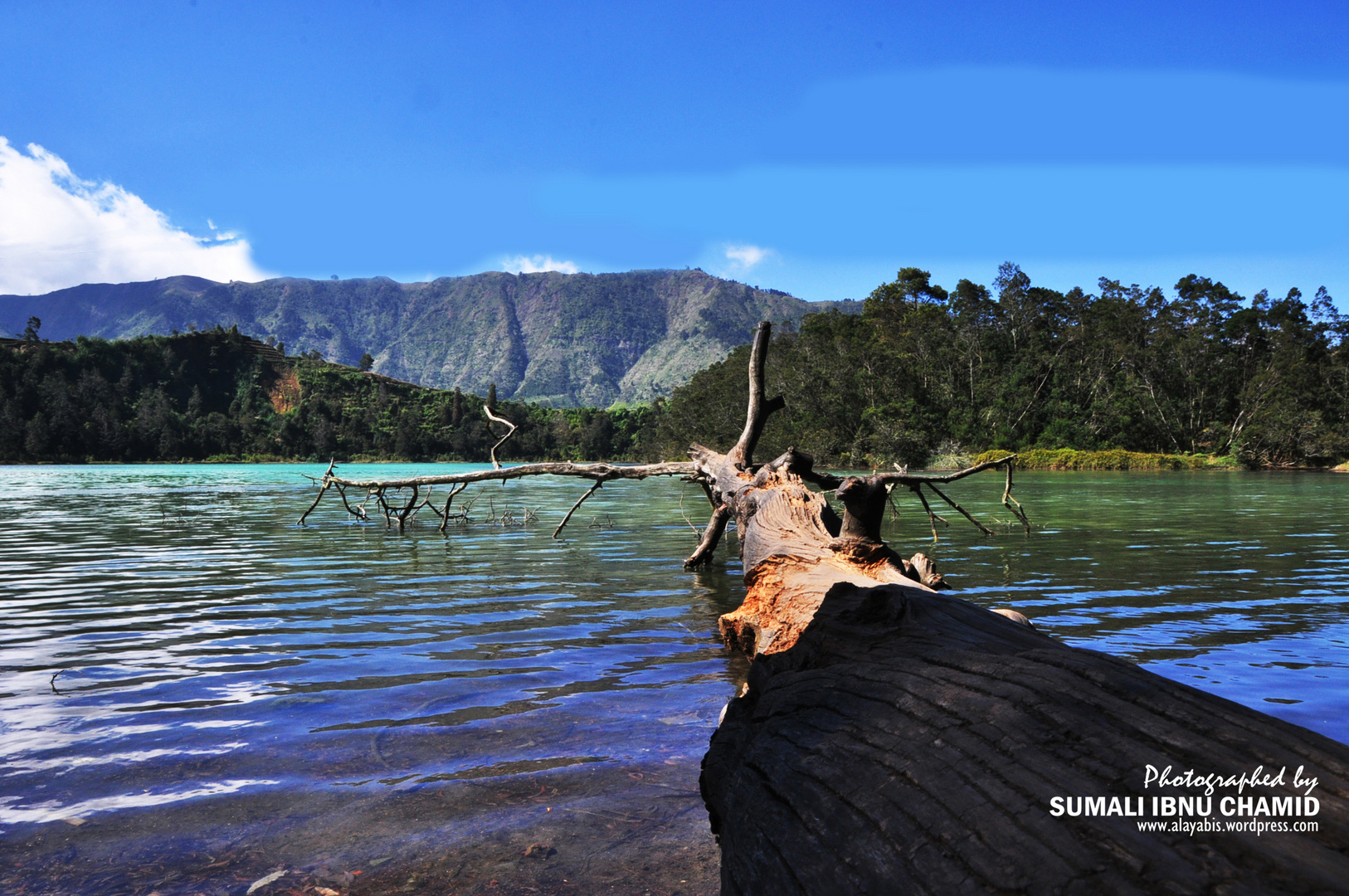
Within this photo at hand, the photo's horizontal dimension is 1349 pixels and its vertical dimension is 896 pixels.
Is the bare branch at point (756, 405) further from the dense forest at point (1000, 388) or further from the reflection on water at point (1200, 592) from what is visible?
the dense forest at point (1000, 388)

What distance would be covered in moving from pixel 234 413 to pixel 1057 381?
109420 mm

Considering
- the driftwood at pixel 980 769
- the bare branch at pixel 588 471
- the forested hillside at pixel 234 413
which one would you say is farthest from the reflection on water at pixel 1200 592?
the forested hillside at pixel 234 413

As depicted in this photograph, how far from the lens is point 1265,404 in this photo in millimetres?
59562

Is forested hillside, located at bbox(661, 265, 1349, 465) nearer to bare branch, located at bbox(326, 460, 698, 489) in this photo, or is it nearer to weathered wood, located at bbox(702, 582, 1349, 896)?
bare branch, located at bbox(326, 460, 698, 489)

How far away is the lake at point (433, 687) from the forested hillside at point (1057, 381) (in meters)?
51.1

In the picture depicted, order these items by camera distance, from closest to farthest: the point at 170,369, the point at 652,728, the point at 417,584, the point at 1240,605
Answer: the point at 652,728 < the point at 1240,605 < the point at 417,584 < the point at 170,369

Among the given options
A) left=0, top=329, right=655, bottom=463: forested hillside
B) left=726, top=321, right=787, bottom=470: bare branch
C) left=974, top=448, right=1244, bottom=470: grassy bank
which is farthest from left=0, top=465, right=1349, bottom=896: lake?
left=0, top=329, right=655, bottom=463: forested hillside

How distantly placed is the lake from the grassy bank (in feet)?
149

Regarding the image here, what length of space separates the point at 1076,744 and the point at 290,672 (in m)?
5.41

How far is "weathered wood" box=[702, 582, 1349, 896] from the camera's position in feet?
4.80

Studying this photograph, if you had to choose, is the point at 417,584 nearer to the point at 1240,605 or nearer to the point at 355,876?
the point at 355,876

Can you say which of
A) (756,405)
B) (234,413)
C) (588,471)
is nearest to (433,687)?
(756,405)

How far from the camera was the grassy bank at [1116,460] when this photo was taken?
54.9 meters

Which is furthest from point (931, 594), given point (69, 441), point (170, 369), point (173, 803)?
point (170, 369)
